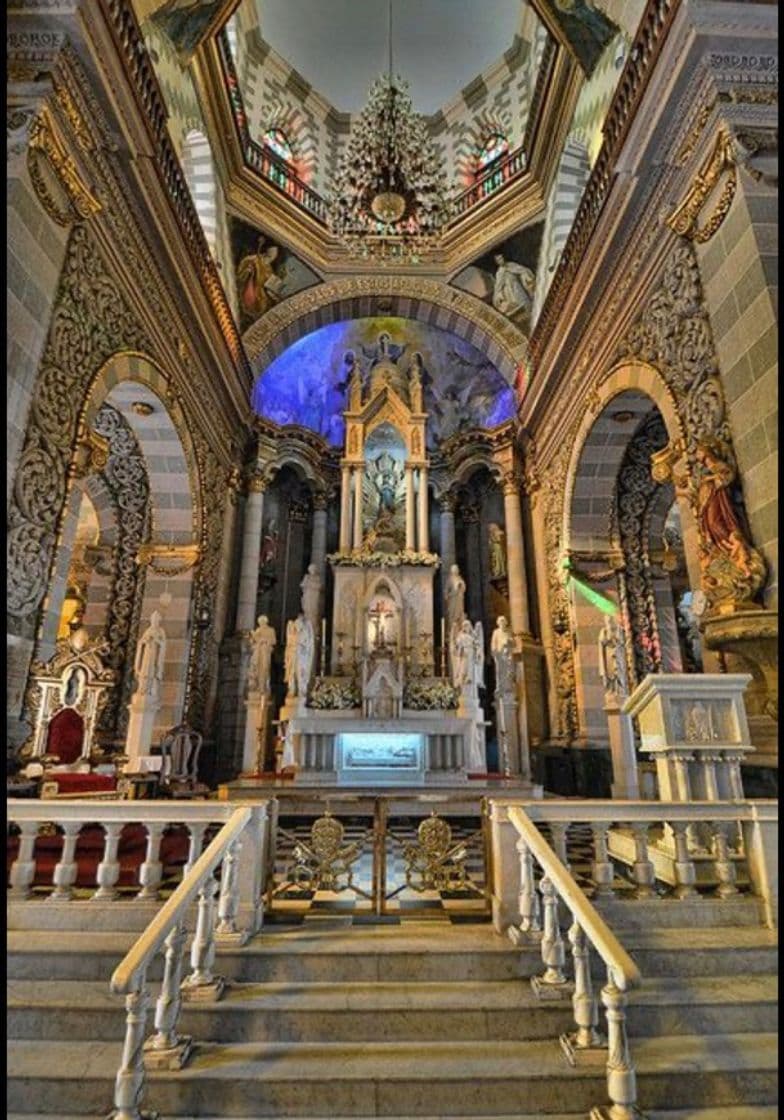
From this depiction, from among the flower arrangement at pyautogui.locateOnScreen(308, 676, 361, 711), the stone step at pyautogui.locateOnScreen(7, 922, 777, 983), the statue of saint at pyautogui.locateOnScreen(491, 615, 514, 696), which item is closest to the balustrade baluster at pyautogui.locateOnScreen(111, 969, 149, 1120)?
the stone step at pyautogui.locateOnScreen(7, 922, 777, 983)

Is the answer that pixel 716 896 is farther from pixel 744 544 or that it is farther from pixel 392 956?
pixel 744 544

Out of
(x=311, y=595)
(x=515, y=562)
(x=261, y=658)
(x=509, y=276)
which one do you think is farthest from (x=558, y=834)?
(x=509, y=276)

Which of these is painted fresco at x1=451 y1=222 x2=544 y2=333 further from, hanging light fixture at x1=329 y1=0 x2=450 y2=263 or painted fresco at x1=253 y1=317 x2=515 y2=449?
hanging light fixture at x1=329 y1=0 x2=450 y2=263

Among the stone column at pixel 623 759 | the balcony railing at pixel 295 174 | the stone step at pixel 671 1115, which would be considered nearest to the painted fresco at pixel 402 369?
the balcony railing at pixel 295 174

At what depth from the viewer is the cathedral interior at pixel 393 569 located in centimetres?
312

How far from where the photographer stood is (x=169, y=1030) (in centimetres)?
288

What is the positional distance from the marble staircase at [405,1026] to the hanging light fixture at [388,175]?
28.0 ft

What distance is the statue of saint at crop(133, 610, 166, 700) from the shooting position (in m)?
8.02

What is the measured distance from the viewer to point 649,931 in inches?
145

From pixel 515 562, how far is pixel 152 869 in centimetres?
1058

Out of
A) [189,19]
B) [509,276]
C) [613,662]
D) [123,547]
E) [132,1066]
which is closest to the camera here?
[132,1066]

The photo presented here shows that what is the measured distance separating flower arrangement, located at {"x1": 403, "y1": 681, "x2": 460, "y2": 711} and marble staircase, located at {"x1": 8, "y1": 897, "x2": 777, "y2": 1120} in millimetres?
6596

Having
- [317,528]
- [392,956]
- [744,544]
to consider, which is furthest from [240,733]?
[744,544]

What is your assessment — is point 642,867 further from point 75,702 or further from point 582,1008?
point 75,702
